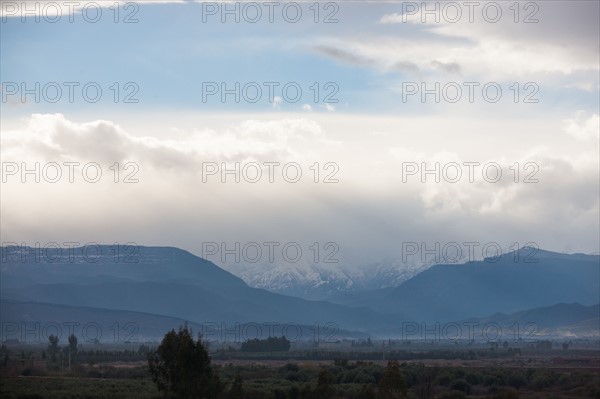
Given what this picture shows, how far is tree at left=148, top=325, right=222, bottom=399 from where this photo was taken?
62250 mm

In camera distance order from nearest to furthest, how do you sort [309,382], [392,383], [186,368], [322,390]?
1. [322,390]
2. [186,368]
3. [392,383]
4. [309,382]

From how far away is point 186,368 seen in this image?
207 feet

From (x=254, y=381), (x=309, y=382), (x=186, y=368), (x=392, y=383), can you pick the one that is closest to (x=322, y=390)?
(x=392, y=383)

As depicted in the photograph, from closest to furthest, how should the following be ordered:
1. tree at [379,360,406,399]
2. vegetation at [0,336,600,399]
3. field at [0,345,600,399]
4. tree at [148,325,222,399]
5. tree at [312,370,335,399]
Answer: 1. tree at [148,325,222,399]
2. tree at [312,370,335,399]
3. vegetation at [0,336,600,399]
4. tree at [379,360,406,399]
5. field at [0,345,600,399]

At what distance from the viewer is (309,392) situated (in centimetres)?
6362

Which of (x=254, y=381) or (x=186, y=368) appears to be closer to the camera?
(x=186, y=368)

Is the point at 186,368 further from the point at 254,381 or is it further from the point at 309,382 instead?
the point at 254,381

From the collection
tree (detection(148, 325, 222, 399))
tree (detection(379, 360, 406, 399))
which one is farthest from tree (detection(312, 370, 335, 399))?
tree (detection(148, 325, 222, 399))

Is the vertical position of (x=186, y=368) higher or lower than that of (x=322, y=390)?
higher

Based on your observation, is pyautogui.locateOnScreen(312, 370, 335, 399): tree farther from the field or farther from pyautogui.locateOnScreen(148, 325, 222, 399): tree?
pyautogui.locateOnScreen(148, 325, 222, 399): tree

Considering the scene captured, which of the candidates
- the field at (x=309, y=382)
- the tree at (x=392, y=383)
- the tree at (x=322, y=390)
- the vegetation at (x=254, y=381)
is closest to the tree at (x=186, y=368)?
the vegetation at (x=254, y=381)

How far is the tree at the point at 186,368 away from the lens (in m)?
62.2

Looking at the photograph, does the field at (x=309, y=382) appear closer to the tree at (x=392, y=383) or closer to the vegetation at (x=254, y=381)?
the vegetation at (x=254, y=381)

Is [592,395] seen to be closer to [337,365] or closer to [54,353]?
[337,365]
